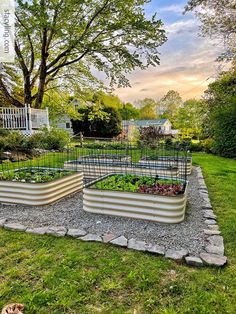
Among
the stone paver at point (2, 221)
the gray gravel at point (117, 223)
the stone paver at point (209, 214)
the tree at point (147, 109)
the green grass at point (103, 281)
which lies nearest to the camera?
the green grass at point (103, 281)

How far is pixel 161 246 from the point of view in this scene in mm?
2289

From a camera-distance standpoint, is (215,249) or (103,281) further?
(215,249)

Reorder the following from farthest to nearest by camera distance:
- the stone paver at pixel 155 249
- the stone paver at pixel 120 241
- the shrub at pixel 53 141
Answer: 1. the shrub at pixel 53 141
2. the stone paver at pixel 120 241
3. the stone paver at pixel 155 249

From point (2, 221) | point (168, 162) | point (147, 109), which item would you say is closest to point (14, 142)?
point (168, 162)

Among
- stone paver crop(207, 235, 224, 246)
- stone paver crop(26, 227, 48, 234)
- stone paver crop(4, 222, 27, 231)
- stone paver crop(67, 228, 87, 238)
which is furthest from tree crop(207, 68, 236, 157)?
stone paver crop(4, 222, 27, 231)

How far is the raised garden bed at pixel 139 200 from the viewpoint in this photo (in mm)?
2844

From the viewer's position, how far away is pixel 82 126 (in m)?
21.9

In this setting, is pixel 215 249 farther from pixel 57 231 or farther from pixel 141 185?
pixel 57 231

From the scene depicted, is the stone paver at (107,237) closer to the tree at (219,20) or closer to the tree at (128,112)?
the tree at (219,20)

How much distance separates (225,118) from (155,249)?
9.51 m

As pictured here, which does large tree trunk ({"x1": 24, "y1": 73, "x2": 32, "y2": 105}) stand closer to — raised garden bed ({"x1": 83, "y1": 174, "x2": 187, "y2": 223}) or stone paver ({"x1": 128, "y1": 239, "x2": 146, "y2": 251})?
raised garden bed ({"x1": 83, "y1": 174, "x2": 187, "y2": 223})

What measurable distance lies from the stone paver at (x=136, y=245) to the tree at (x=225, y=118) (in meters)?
9.17

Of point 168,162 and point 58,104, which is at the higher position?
point 58,104

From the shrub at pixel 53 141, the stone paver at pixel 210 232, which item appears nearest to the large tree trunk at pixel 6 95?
the shrub at pixel 53 141
